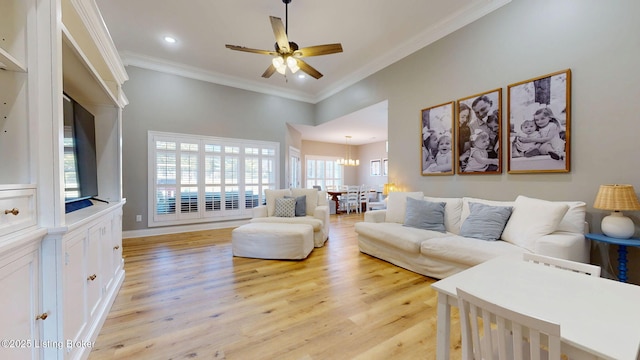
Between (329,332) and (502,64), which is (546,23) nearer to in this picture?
(502,64)

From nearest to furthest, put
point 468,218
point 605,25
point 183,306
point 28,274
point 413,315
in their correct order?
point 28,274 → point 413,315 → point 183,306 → point 605,25 → point 468,218

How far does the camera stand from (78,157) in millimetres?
1962

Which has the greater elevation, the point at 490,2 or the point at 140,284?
the point at 490,2

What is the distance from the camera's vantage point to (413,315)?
2.01 metres

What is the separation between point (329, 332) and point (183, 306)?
4.33 ft

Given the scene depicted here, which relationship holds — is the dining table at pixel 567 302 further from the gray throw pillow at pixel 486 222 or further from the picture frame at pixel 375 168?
the picture frame at pixel 375 168

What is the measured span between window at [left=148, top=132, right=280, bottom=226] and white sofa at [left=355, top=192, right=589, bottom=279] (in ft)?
10.5

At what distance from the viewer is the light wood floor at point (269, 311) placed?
162 centimetres

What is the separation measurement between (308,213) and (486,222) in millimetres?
2725

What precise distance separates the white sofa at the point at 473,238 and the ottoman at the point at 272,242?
889 millimetres

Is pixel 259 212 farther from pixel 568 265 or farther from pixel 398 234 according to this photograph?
pixel 568 265

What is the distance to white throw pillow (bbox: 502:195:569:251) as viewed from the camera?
2.23 meters

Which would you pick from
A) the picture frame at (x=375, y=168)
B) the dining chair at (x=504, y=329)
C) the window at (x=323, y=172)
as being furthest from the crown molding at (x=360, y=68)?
the picture frame at (x=375, y=168)

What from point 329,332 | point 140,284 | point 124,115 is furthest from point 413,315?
point 124,115
